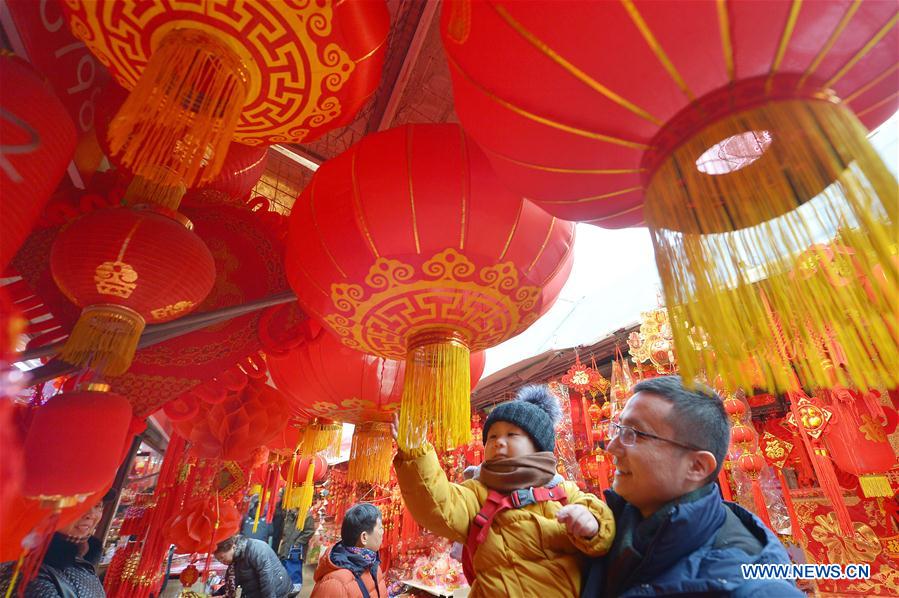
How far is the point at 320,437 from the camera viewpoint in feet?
8.99

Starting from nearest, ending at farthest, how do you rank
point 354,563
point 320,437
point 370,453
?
point 370,453 < point 354,563 < point 320,437

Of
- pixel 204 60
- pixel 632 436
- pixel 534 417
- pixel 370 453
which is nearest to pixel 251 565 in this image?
pixel 370 453

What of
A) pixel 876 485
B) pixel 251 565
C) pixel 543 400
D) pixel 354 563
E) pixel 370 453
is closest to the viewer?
pixel 543 400

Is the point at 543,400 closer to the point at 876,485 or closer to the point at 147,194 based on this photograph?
the point at 147,194

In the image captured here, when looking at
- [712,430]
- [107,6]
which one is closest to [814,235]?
[712,430]

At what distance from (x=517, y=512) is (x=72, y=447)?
120 cm

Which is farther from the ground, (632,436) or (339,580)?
(632,436)

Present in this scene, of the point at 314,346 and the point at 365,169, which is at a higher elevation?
the point at 365,169

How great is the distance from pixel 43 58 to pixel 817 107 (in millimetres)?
1848

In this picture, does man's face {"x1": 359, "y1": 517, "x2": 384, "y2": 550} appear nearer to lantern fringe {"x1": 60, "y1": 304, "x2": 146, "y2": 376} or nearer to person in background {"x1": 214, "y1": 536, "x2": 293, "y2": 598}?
person in background {"x1": 214, "y1": 536, "x2": 293, "y2": 598}

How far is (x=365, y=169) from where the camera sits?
130cm

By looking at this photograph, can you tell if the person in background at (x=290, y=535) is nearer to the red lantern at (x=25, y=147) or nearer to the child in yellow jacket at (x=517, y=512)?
the child in yellow jacket at (x=517, y=512)

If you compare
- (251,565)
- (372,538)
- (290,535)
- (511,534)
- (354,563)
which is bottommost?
(290,535)

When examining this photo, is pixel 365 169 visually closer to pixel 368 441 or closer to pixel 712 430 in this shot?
pixel 712 430
